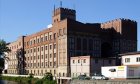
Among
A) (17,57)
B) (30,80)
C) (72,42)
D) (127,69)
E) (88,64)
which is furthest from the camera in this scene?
(17,57)

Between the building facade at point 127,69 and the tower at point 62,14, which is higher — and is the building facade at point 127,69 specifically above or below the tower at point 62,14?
below

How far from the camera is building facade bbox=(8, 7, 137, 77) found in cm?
8106

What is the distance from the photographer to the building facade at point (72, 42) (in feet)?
266

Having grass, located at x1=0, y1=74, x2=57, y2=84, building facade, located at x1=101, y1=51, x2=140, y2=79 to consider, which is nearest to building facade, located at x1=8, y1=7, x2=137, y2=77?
grass, located at x1=0, y1=74, x2=57, y2=84

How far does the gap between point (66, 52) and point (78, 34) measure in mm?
5889

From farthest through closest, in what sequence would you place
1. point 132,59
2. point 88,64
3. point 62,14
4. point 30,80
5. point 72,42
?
point 62,14
point 72,42
point 30,80
point 88,64
point 132,59

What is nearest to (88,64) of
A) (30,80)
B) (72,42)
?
(72,42)

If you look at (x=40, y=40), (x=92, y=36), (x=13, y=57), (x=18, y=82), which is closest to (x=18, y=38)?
(x=13, y=57)

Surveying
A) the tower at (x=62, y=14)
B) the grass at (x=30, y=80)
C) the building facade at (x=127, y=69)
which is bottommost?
the grass at (x=30, y=80)

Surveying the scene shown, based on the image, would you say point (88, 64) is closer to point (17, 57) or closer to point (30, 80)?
point (30, 80)

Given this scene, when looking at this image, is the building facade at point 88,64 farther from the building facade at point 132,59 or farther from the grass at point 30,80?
the grass at point 30,80

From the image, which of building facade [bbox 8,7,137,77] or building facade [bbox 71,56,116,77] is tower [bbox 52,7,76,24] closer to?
building facade [bbox 8,7,137,77]

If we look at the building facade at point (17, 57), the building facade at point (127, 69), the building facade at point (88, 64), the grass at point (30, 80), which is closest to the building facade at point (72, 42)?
the building facade at point (88, 64)

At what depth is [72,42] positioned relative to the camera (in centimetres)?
8094
